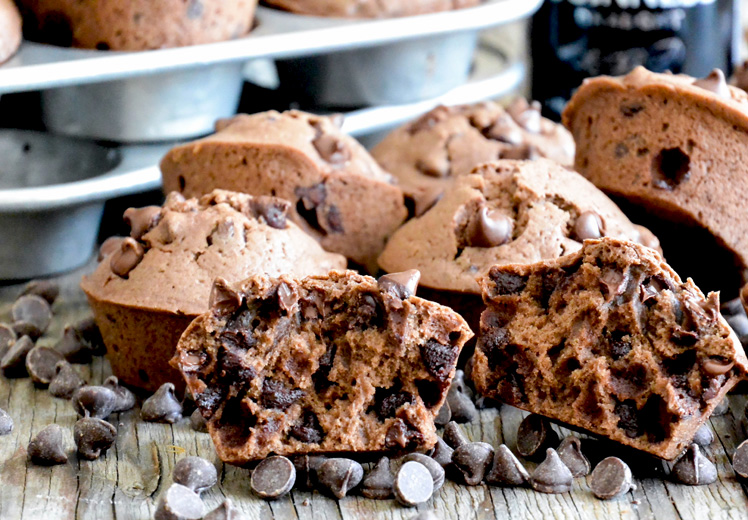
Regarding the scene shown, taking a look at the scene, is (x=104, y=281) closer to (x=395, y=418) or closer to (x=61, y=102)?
(x=395, y=418)

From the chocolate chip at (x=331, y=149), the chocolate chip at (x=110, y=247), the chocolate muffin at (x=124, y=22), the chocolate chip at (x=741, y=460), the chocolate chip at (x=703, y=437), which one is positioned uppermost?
the chocolate muffin at (x=124, y=22)

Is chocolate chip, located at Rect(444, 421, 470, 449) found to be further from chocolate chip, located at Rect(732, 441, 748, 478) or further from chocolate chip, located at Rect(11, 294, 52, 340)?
chocolate chip, located at Rect(11, 294, 52, 340)

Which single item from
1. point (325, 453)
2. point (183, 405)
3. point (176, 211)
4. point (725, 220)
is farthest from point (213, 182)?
point (725, 220)

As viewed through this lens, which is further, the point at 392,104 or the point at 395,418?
the point at 392,104

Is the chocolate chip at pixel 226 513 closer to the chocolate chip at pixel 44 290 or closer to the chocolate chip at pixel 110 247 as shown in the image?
the chocolate chip at pixel 110 247

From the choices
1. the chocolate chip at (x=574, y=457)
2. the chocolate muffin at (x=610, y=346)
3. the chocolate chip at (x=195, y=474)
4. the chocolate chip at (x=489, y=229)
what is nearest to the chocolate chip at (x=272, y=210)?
the chocolate chip at (x=489, y=229)

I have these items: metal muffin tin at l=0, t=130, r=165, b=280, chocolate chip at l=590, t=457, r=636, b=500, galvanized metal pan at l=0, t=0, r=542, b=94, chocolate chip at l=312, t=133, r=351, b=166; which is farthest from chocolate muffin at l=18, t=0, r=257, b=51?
chocolate chip at l=590, t=457, r=636, b=500

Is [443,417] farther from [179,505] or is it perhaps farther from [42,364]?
[42,364]
